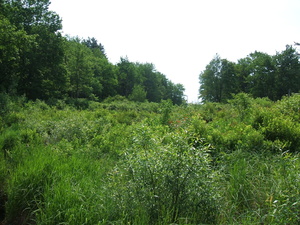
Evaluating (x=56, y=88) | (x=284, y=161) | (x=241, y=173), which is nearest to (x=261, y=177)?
(x=241, y=173)

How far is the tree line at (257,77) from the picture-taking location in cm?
3584

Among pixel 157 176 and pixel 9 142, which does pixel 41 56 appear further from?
pixel 157 176

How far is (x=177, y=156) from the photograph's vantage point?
2.38m

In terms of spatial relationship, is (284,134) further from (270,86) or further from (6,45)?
(270,86)

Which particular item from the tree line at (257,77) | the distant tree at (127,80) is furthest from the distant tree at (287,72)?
the distant tree at (127,80)

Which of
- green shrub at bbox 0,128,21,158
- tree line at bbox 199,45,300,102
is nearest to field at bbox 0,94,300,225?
green shrub at bbox 0,128,21,158

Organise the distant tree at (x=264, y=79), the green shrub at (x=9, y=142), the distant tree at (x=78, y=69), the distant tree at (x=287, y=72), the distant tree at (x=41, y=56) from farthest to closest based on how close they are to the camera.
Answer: the distant tree at (x=264, y=79) < the distant tree at (x=287, y=72) < the distant tree at (x=78, y=69) < the distant tree at (x=41, y=56) < the green shrub at (x=9, y=142)

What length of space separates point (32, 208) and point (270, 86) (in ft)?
138

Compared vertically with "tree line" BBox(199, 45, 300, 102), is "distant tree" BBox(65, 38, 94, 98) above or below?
below

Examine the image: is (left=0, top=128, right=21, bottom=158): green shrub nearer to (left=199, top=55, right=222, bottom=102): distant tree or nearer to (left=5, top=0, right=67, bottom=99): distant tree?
(left=5, top=0, right=67, bottom=99): distant tree

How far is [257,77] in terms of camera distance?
39.0m

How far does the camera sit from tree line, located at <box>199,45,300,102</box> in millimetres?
35844

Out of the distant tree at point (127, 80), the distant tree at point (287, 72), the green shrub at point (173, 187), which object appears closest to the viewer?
the green shrub at point (173, 187)

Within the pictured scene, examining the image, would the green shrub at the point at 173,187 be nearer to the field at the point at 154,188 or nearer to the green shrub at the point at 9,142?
the field at the point at 154,188
